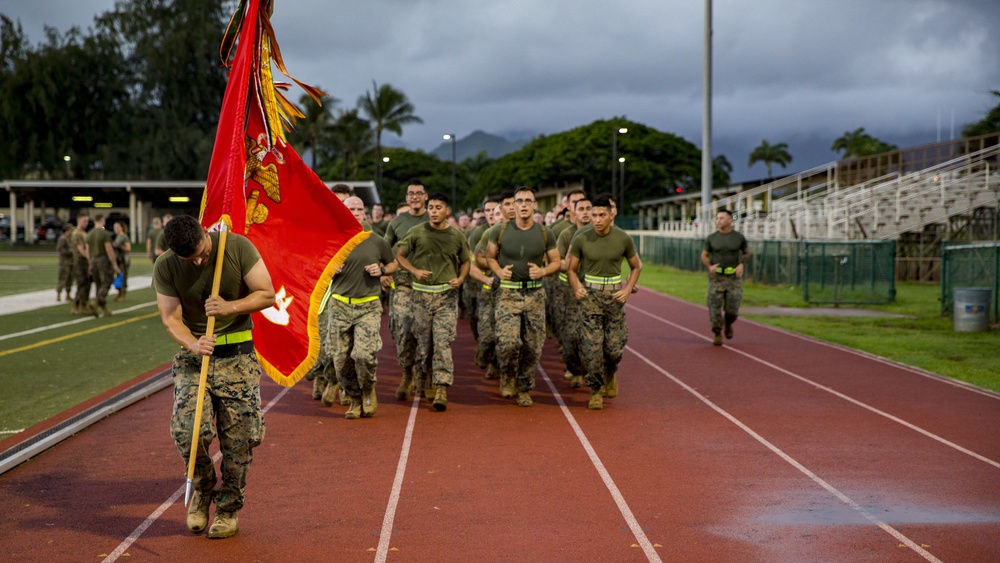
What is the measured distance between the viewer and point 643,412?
33.8 feet

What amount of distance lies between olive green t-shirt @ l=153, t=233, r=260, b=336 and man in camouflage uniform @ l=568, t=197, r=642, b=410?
4889mm

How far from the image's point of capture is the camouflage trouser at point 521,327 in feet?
34.4

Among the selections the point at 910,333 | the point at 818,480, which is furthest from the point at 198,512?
the point at 910,333

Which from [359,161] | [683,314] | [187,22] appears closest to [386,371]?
[683,314]

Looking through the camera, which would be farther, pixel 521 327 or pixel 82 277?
pixel 82 277

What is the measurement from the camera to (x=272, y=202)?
8.22 metres

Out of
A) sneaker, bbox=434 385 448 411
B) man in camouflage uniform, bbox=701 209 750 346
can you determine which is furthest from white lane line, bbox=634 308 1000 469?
sneaker, bbox=434 385 448 411

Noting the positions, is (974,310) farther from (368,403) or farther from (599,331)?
(368,403)

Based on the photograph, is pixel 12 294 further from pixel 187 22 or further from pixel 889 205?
pixel 187 22

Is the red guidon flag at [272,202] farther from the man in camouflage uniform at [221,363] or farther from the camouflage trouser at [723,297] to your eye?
the camouflage trouser at [723,297]

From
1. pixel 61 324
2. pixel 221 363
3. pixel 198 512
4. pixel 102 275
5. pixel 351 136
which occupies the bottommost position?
pixel 198 512

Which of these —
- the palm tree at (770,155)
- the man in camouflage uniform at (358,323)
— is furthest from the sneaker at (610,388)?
the palm tree at (770,155)

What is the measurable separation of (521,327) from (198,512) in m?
5.04

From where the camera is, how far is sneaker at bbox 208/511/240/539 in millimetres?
6012
